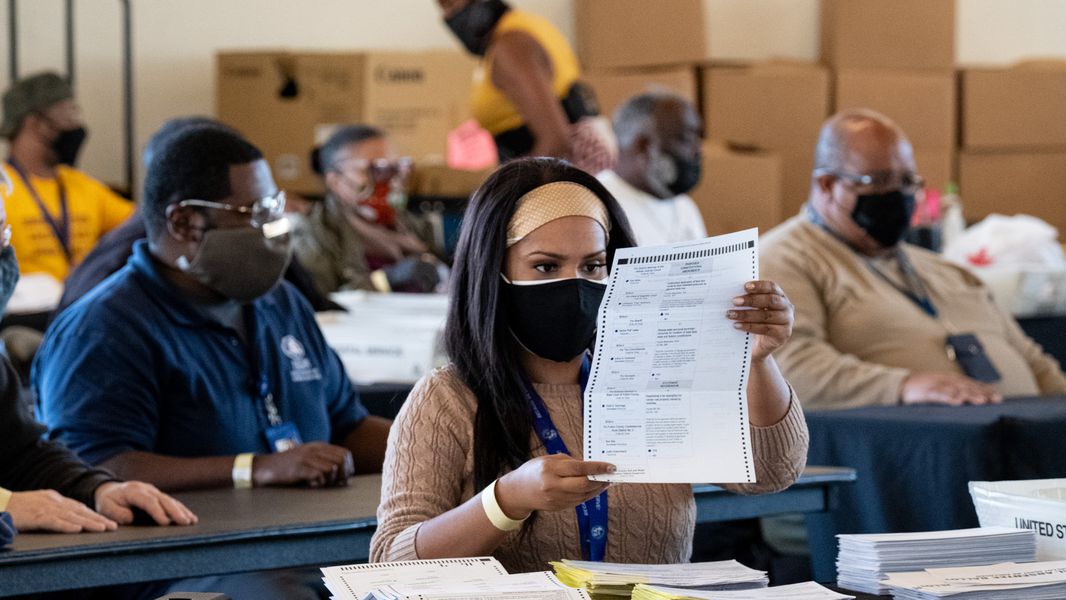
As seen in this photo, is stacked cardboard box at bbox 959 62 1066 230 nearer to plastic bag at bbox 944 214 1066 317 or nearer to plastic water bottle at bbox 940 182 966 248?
plastic water bottle at bbox 940 182 966 248

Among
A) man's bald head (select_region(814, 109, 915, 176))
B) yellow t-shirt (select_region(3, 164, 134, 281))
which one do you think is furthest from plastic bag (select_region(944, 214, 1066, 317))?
yellow t-shirt (select_region(3, 164, 134, 281))

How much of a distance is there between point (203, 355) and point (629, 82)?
15.0 feet

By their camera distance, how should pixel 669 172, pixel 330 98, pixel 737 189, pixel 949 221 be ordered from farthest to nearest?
pixel 737 189
pixel 330 98
pixel 949 221
pixel 669 172

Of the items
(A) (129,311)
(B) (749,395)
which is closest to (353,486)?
(A) (129,311)

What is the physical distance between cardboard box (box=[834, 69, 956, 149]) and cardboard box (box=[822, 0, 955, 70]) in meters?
0.06

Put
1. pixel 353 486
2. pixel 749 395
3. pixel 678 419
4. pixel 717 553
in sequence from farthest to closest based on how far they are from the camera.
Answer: pixel 717 553 → pixel 353 486 → pixel 749 395 → pixel 678 419

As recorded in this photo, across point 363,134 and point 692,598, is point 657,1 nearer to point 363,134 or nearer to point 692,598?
point 363,134

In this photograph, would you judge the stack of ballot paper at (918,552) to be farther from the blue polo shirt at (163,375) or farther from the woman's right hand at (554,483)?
the blue polo shirt at (163,375)

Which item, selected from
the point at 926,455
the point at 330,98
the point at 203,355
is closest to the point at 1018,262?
the point at 926,455

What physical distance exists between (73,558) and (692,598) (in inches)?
35.2

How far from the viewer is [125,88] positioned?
6.59 m

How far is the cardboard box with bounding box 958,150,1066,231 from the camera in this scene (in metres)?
7.39

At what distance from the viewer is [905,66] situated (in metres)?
7.23

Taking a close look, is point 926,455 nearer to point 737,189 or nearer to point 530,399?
point 530,399
